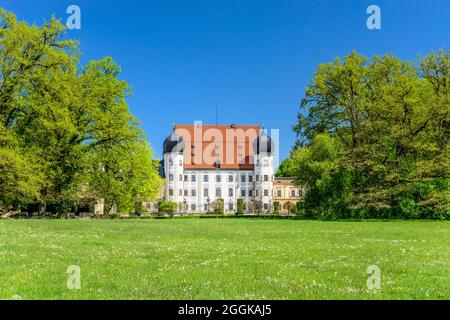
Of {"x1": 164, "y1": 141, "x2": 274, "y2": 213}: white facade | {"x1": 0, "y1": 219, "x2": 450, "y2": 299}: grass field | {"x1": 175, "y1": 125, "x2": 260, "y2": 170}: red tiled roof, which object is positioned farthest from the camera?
{"x1": 175, "y1": 125, "x2": 260, "y2": 170}: red tiled roof

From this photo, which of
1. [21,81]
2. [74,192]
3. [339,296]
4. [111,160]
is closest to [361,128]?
[111,160]

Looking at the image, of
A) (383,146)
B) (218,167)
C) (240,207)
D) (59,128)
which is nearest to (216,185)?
(218,167)

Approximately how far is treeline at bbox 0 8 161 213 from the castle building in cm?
4714

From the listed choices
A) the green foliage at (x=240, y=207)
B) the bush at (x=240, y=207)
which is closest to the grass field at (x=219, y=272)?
the green foliage at (x=240, y=207)

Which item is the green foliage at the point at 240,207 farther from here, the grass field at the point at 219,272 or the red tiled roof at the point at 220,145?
the grass field at the point at 219,272

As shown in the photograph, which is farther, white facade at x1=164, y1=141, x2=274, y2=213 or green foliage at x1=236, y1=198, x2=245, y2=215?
white facade at x1=164, y1=141, x2=274, y2=213

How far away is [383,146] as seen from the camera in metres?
48.3

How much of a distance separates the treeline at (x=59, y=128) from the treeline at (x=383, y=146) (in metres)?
18.9

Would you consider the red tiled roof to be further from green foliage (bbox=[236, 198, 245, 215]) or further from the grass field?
the grass field

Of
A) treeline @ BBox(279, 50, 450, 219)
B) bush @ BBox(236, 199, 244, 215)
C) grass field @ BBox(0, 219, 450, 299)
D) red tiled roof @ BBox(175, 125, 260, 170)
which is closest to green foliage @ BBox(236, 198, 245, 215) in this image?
bush @ BBox(236, 199, 244, 215)

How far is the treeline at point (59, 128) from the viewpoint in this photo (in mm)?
43031

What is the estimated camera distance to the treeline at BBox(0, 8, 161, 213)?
43031 mm

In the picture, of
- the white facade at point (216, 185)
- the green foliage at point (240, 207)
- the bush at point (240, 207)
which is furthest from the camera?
the white facade at point (216, 185)
